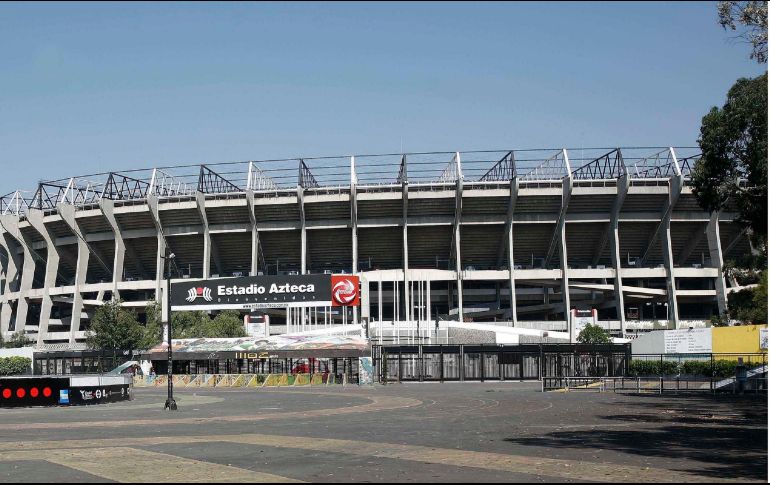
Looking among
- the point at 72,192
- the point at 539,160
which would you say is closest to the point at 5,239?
the point at 72,192

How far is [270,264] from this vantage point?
4656 inches

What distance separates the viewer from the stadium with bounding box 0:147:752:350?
104500mm

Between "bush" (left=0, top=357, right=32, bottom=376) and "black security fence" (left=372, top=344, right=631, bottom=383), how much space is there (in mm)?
34087

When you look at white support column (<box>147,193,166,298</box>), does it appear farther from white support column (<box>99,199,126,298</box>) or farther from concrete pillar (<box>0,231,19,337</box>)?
concrete pillar (<box>0,231,19,337</box>)

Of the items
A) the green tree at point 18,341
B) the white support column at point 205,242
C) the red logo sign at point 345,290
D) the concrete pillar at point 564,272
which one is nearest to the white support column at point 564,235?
the concrete pillar at point 564,272

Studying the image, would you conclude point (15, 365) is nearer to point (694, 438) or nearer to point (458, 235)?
point (458, 235)

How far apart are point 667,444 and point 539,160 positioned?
82.6m

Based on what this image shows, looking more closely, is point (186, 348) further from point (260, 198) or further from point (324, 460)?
point (324, 460)

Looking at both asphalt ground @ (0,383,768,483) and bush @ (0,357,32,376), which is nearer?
asphalt ground @ (0,383,768,483)

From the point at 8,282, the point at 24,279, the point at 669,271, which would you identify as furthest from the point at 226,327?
the point at 669,271

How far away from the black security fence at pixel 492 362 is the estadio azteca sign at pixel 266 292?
33.5 ft

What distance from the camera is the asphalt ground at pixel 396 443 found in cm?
1706

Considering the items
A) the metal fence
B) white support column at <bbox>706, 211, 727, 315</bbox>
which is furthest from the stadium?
the metal fence

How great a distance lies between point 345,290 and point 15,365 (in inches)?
1224
